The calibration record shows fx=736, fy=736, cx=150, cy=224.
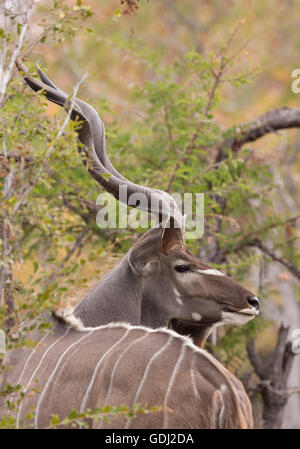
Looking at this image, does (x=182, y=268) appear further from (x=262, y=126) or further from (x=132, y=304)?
(x=262, y=126)

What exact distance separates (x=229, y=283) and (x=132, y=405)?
114 centimetres

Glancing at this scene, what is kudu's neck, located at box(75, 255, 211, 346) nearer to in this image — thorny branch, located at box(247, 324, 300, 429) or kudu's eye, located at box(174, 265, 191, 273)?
kudu's eye, located at box(174, 265, 191, 273)

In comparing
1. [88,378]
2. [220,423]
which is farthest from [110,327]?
[220,423]

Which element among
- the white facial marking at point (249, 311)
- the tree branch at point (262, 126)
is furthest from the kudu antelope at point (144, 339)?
the tree branch at point (262, 126)

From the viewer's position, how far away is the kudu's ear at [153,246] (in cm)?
344

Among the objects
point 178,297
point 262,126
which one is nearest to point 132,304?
point 178,297

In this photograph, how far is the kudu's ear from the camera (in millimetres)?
3443

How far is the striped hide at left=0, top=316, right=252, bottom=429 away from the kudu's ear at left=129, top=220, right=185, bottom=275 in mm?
612

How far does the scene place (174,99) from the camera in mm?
5645

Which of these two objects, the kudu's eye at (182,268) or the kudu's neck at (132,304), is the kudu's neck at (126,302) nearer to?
the kudu's neck at (132,304)

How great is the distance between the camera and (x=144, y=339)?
2650 mm

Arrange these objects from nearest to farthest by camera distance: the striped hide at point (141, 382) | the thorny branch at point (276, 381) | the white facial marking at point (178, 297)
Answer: the striped hide at point (141, 382)
the white facial marking at point (178, 297)
the thorny branch at point (276, 381)

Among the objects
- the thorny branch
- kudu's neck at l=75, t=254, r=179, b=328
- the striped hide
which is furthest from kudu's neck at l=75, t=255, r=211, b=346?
the thorny branch

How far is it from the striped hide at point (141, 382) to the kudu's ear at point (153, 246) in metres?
0.61
